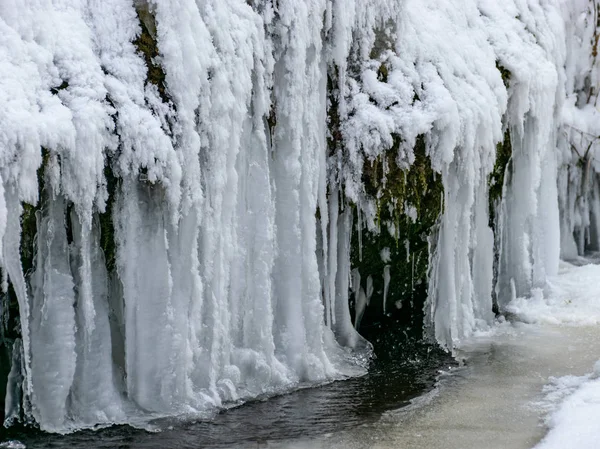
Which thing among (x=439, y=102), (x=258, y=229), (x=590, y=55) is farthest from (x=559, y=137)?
A: (x=258, y=229)

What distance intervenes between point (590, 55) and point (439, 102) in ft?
12.3

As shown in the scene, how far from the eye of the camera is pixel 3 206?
398cm

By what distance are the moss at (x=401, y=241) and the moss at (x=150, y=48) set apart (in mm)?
1633

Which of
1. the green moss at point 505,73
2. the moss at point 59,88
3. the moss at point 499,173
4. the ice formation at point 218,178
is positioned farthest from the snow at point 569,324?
the moss at point 59,88

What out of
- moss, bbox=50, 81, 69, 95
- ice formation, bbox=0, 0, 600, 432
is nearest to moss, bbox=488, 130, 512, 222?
ice formation, bbox=0, 0, 600, 432

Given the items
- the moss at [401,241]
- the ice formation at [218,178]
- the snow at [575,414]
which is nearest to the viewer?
the snow at [575,414]

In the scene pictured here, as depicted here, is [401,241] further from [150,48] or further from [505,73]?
[150,48]

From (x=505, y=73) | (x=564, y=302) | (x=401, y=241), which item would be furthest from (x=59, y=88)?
(x=564, y=302)

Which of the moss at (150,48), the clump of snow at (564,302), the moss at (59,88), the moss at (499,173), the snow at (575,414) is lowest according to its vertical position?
the snow at (575,414)

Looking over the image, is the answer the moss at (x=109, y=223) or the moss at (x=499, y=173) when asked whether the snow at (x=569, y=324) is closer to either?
the moss at (x=499, y=173)

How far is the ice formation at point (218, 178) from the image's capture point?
436 centimetres

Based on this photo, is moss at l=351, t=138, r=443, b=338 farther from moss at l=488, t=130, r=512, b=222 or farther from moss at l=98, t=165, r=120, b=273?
moss at l=98, t=165, r=120, b=273

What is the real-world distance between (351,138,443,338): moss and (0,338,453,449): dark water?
27.2 inches

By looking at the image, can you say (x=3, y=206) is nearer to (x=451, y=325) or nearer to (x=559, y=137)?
(x=451, y=325)
